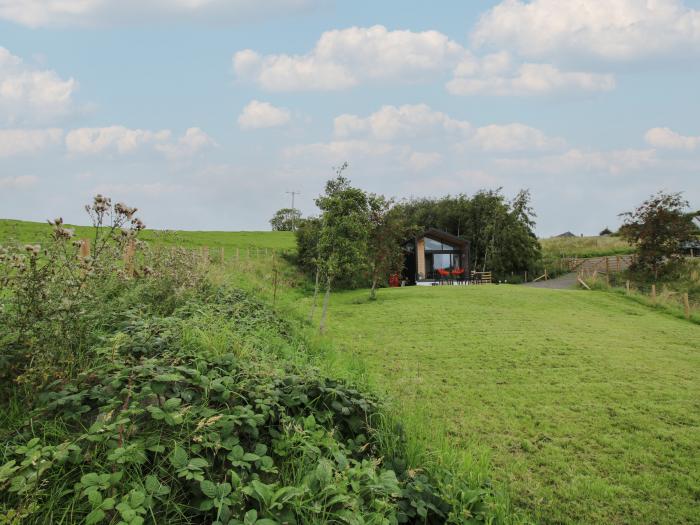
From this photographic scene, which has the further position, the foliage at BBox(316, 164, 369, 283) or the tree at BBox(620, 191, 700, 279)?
the tree at BBox(620, 191, 700, 279)

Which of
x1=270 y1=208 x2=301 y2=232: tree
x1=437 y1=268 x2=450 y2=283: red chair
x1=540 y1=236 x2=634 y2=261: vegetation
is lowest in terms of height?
x1=437 y1=268 x2=450 y2=283: red chair

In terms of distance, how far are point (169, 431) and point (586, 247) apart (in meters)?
55.2

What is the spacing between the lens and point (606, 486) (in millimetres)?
4324

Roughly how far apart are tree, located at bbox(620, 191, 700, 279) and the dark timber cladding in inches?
473

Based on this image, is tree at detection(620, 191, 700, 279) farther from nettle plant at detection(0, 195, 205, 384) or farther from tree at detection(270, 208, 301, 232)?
tree at detection(270, 208, 301, 232)

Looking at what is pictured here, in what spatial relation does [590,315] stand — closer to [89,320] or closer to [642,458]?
[642,458]

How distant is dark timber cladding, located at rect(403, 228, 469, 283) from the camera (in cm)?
3125

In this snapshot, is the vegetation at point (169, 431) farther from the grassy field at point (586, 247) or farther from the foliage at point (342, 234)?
the grassy field at point (586, 247)

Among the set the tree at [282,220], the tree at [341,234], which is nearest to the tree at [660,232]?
the tree at [341,234]

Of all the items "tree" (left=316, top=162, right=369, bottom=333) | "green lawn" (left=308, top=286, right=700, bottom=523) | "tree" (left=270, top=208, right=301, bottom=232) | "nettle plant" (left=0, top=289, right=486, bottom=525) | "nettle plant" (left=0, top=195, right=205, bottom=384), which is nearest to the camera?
"nettle plant" (left=0, top=289, right=486, bottom=525)

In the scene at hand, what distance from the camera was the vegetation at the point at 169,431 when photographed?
231 cm

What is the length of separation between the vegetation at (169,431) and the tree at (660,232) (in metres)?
33.6

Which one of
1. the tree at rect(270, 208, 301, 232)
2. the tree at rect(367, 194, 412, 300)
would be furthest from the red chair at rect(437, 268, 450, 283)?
the tree at rect(270, 208, 301, 232)

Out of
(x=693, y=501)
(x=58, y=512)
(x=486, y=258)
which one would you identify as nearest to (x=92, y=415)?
(x=58, y=512)
